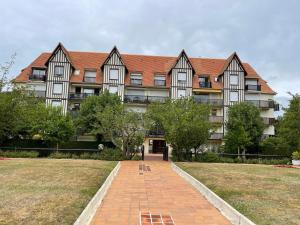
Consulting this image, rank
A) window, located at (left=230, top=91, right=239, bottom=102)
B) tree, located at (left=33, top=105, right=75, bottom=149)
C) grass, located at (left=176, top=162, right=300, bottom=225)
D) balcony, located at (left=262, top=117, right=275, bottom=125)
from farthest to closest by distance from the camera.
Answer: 1. balcony, located at (left=262, top=117, right=275, bottom=125)
2. window, located at (left=230, top=91, right=239, bottom=102)
3. tree, located at (left=33, top=105, right=75, bottom=149)
4. grass, located at (left=176, top=162, right=300, bottom=225)

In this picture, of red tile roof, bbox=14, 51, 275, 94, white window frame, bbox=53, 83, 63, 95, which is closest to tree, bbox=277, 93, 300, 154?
red tile roof, bbox=14, 51, 275, 94

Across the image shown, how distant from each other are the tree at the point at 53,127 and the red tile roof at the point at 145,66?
1149cm

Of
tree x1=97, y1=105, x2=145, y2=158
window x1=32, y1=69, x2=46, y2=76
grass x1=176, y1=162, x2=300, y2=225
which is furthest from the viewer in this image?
window x1=32, y1=69, x2=46, y2=76

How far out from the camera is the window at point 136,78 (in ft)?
143

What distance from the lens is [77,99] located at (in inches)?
1652

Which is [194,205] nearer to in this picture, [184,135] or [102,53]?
[184,135]

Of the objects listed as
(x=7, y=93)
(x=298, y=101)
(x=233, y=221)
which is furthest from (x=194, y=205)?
(x=298, y=101)

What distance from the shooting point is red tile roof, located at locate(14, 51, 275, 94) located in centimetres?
4381

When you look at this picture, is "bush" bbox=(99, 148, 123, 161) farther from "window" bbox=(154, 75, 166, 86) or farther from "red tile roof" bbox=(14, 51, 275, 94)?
"window" bbox=(154, 75, 166, 86)

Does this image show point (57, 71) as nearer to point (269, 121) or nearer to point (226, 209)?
point (269, 121)

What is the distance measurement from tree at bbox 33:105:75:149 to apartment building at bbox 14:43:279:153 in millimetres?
9770

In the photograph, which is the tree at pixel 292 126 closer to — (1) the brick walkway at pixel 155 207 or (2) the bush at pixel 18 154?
(1) the brick walkway at pixel 155 207

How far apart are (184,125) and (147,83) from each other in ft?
62.0

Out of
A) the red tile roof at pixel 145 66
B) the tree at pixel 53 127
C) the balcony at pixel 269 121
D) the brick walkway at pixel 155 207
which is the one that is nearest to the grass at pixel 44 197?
the brick walkway at pixel 155 207
